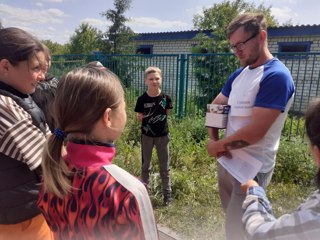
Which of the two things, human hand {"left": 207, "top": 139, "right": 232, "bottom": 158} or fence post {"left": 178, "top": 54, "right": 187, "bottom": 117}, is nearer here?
human hand {"left": 207, "top": 139, "right": 232, "bottom": 158}

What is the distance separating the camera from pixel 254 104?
6.40ft

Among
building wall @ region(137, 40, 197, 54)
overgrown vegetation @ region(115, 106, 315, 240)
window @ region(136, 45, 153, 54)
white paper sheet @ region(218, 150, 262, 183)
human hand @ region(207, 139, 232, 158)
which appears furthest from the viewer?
window @ region(136, 45, 153, 54)

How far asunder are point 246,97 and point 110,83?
112 cm

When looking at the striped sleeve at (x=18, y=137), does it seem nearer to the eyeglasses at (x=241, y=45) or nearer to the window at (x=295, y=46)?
the eyeglasses at (x=241, y=45)

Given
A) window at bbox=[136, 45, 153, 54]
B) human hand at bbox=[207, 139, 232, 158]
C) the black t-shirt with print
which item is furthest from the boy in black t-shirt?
window at bbox=[136, 45, 153, 54]

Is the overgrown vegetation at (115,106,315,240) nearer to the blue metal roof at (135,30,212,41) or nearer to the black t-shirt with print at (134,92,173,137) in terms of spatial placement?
the black t-shirt with print at (134,92,173,137)

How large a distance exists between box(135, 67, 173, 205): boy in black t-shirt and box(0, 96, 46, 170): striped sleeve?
2199 millimetres

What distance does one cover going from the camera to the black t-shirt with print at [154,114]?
363 centimetres

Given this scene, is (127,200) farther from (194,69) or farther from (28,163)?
(194,69)

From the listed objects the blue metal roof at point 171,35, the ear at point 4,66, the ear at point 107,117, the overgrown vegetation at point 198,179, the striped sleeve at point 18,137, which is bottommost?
the overgrown vegetation at point 198,179

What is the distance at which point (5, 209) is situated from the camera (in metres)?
1.61

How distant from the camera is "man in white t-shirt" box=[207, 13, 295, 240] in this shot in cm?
190

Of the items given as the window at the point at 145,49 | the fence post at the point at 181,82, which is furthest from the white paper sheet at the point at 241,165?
the window at the point at 145,49

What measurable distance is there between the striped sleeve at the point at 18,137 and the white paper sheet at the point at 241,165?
1238 mm
